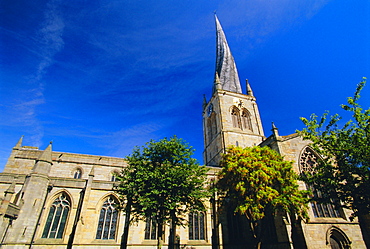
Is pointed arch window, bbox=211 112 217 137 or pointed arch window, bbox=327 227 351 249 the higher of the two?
pointed arch window, bbox=211 112 217 137

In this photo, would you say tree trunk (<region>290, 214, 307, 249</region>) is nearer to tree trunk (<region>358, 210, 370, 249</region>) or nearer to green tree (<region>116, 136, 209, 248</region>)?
tree trunk (<region>358, 210, 370, 249</region>)

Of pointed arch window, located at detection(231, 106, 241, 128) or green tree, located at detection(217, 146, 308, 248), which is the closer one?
green tree, located at detection(217, 146, 308, 248)

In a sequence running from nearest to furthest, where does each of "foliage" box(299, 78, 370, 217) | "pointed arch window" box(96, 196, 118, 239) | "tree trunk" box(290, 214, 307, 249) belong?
1. "foliage" box(299, 78, 370, 217)
2. "tree trunk" box(290, 214, 307, 249)
3. "pointed arch window" box(96, 196, 118, 239)

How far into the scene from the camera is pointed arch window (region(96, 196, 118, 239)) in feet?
59.9

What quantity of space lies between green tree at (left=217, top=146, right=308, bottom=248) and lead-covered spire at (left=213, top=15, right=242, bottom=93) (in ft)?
85.7

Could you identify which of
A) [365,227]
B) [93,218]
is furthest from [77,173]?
[365,227]

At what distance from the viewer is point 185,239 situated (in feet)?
64.4

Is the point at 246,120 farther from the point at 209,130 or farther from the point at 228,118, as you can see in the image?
the point at 209,130

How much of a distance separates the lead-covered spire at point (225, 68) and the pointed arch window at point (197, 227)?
26.7m

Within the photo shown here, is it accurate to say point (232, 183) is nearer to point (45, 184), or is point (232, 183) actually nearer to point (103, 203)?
point (103, 203)

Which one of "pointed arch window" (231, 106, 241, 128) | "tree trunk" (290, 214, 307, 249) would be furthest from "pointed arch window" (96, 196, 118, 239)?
"pointed arch window" (231, 106, 241, 128)

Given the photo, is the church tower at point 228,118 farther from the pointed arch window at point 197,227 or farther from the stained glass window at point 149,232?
the stained glass window at point 149,232

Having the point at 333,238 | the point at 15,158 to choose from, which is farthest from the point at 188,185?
the point at 15,158

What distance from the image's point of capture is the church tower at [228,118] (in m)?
33.0
